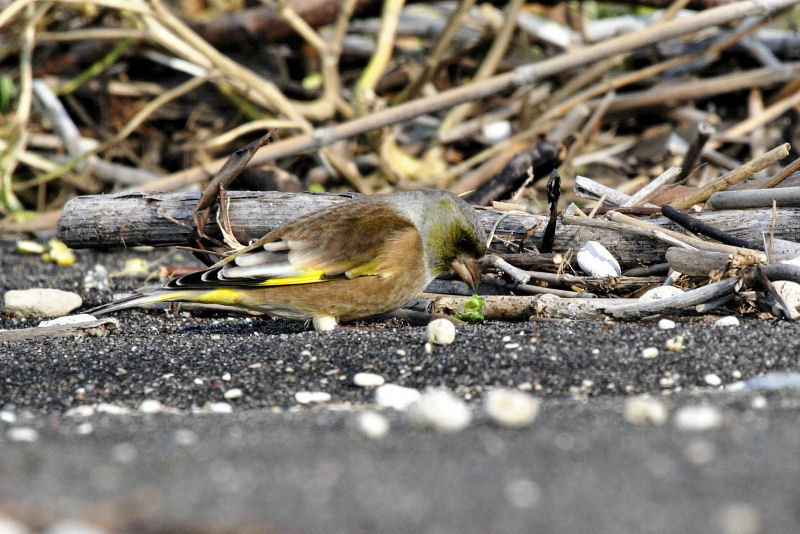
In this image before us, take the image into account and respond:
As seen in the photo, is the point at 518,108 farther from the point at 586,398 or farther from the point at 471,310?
the point at 586,398

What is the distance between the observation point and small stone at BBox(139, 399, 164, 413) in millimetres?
3197

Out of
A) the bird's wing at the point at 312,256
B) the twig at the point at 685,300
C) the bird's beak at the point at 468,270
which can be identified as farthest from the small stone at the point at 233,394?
the twig at the point at 685,300

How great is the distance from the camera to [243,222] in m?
5.02

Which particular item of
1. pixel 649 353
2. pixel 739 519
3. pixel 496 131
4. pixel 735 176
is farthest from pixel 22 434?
pixel 496 131

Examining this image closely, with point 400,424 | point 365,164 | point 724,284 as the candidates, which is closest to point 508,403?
point 400,424

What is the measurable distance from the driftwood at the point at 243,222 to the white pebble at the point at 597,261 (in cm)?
6

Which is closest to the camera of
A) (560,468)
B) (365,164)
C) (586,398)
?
(560,468)

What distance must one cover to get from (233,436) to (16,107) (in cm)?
710

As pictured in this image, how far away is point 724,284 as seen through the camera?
394 centimetres

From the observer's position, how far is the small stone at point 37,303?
5.08 meters

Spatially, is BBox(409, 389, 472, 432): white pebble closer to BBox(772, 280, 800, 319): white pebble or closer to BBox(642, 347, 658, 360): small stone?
BBox(642, 347, 658, 360): small stone

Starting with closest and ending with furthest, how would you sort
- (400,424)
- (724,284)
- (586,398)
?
(400,424) < (586,398) < (724,284)

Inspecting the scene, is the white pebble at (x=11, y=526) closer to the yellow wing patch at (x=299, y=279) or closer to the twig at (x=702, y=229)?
the yellow wing patch at (x=299, y=279)

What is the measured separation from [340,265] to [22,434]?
6.74ft
